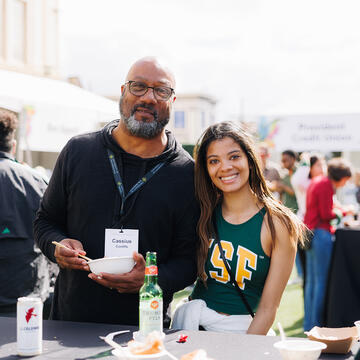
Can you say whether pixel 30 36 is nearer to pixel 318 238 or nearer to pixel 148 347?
pixel 318 238

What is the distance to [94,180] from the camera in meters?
2.21

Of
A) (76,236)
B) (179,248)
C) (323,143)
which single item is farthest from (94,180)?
(323,143)

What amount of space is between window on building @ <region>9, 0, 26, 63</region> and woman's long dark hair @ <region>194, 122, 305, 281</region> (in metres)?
10.1

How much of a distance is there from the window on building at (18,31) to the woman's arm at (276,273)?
10490 millimetres

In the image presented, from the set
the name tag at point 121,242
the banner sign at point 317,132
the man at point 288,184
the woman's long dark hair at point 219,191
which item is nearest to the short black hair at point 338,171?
the man at point 288,184

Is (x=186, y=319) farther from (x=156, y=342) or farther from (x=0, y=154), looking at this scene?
(x=0, y=154)

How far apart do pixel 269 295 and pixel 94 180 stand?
845mm

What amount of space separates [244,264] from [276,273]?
129 mm

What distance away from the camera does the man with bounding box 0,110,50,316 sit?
9.55ft

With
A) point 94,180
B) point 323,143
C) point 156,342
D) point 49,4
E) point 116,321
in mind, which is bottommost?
point 116,321

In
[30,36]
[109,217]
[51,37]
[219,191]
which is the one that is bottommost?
[109,217]

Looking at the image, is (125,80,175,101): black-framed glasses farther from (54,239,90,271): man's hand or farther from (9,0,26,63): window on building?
(9,0,26,63): window on building

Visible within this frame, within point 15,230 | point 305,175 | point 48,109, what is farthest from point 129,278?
point 305,175

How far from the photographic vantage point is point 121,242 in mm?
2064
